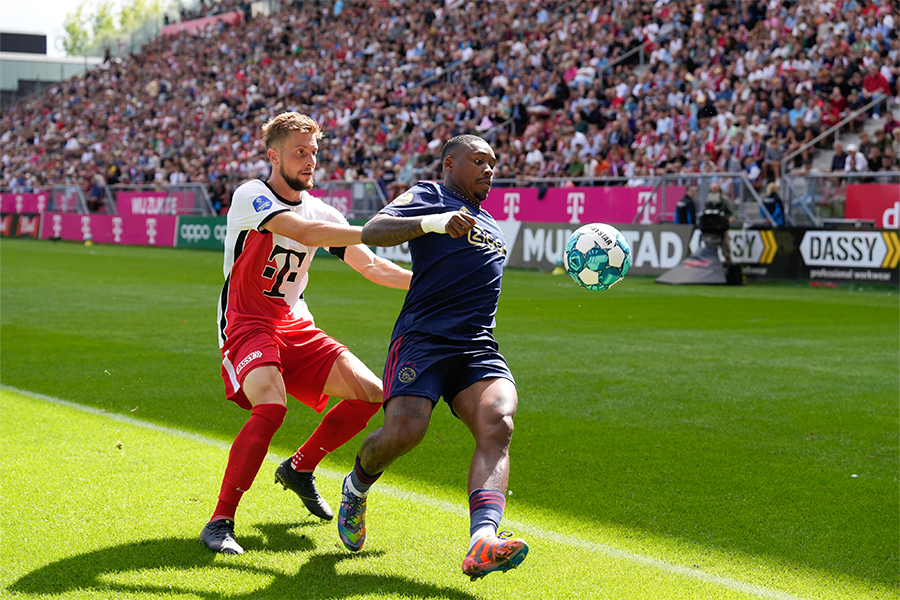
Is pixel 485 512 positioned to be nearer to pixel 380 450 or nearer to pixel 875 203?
pixel 380 450

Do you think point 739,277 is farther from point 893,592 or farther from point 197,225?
point 197,225

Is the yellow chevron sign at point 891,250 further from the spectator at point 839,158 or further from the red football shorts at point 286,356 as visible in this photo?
the red football shorts at point 286,356

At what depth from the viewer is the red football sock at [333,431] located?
15.9 ft

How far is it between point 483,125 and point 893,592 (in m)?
25.4

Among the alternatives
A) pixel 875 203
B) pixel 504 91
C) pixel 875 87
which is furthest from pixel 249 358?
pixel 504 91

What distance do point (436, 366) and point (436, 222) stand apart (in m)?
0.65

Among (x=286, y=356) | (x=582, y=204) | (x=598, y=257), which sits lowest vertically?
(x=286, y=356)

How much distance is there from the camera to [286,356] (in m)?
4.78

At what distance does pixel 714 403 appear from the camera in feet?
25.6

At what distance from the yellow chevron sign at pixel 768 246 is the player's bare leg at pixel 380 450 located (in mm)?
17299

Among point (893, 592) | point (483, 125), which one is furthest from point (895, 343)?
point (483, 125)

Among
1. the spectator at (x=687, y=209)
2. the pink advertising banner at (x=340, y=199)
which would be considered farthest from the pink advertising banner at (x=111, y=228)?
the spectator at (x=687, y=209)

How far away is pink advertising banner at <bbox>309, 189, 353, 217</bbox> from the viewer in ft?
92.8

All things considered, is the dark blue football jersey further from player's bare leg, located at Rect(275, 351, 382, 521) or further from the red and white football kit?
the red and white football kit
